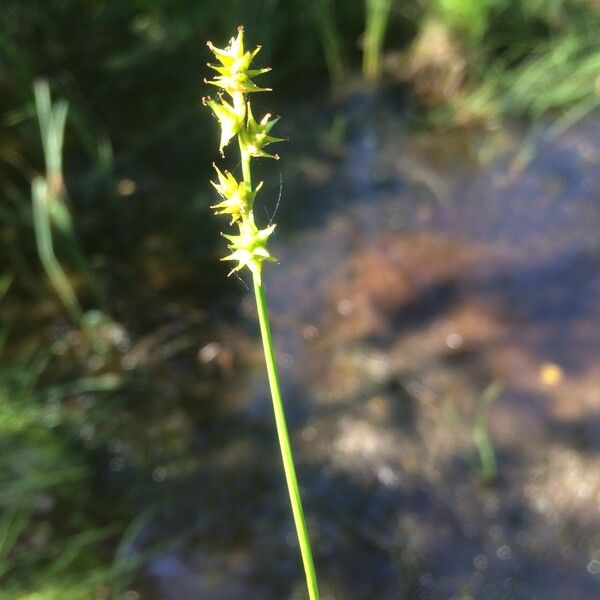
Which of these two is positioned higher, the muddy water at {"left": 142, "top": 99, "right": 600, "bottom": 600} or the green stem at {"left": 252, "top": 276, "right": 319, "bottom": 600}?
the muddy water at {"left": 142, "top": 99, "right": 600, "bottom": 600}

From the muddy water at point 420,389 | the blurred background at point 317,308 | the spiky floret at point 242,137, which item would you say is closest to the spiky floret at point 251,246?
the spiky floret at point 242,137

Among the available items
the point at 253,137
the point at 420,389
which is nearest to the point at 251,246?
the point at 253,137

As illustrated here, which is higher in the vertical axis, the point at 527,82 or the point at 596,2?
the point at 596,2

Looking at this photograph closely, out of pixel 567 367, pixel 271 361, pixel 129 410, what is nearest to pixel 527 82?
pixel 567 367

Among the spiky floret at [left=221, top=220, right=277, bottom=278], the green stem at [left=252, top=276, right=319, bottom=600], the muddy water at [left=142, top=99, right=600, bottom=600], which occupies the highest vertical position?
the muddy water at [left=142, top=99, right=600, bottom=600]

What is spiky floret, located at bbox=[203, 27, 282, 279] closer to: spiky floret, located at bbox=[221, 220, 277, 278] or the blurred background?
spiky floret, located at bbox=[221, 220, 277, 278]

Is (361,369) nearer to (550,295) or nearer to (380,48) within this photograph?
(550,295)

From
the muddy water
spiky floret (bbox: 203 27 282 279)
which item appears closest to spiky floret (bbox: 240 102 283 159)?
spiky floret (bbox: 203 27 282 279)

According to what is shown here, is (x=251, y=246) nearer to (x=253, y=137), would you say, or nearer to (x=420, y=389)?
(x=253, y=137)

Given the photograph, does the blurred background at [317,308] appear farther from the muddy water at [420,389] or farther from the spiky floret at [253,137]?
the spiky floret at [253,137]
